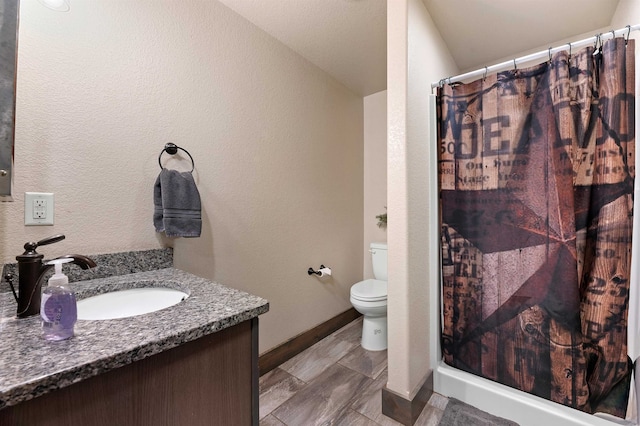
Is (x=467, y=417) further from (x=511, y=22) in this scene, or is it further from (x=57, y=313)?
(x=511, y=22)

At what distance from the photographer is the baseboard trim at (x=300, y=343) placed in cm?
181

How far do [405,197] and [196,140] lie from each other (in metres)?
1.19

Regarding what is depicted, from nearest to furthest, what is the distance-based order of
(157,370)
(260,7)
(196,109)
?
(157,370), (196,109), (260,7)

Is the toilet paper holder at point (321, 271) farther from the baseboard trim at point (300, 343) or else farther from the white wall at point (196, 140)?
the baseboard trim at point (300, 343)

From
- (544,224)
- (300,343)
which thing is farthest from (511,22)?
(300,343)

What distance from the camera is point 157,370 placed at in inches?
24.4

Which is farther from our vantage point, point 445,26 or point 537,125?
point 445,26

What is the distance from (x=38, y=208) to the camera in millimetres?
1019

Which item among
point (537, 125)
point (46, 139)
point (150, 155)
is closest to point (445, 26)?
point (537, 125)

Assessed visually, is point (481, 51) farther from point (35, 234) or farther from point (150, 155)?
point (35, 234)

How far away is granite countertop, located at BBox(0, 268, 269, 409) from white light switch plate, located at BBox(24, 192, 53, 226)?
272 millimetres

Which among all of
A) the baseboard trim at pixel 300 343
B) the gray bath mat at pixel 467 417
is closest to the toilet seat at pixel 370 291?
the baseboard trim at pixel 300 343

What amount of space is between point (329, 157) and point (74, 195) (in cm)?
175

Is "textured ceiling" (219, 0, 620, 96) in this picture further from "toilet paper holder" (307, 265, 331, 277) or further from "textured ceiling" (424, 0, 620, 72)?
"toilet paper holder" (307, 265, 331, 277)
